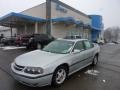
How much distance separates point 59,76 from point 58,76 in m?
0.05

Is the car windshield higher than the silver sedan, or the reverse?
the car windshield

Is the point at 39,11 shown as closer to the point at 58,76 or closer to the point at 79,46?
the point at 79,46

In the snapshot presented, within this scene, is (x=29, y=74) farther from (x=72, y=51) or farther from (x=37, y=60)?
(x=72, y=51)

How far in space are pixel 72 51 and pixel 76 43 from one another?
1.99ft

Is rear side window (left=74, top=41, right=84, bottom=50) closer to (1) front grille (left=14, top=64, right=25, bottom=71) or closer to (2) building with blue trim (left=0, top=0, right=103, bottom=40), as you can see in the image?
(1) front grille (left=14, top=64, right=25, bottom=71)

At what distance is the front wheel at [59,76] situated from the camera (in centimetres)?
403

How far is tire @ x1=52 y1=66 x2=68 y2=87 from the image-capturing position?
13.2 feet

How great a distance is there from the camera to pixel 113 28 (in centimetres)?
9875

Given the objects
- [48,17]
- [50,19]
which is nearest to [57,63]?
[50,19]

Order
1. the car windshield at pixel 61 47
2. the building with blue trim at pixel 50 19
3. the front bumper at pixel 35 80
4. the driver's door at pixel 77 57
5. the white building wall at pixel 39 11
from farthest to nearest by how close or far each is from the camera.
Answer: the white building wall at pixel 39 11
the building with blue trim at pixel 50 19
the car windshield at pixel 61 47
the driver's door at pixel 77 57
the front bumper at pixel 35 80

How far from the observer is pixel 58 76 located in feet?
13.9

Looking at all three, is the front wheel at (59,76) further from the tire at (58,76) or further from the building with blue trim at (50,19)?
the building with blue trim at (50,19)

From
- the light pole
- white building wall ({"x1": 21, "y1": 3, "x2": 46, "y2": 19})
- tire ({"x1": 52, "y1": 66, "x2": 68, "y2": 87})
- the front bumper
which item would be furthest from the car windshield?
white building wall ({"x1": 21, "y1": 3, "x2": 46, "y2": 19})

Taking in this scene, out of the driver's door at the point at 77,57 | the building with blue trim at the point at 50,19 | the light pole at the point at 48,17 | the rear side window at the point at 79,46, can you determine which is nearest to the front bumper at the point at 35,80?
the driver's door at the point at 77,57
